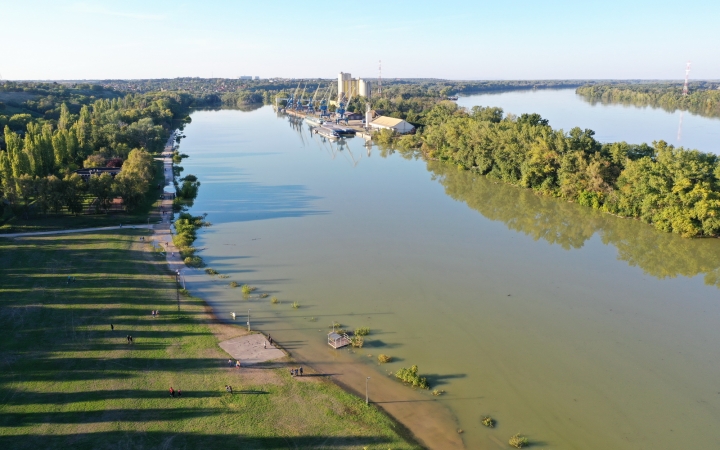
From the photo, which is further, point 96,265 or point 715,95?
point 715,95

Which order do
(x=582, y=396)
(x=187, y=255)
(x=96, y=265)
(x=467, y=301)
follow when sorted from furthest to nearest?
(x=187, y=255) < (x=96, y=265) < (x=467, y=301) < (x=582, y=396)

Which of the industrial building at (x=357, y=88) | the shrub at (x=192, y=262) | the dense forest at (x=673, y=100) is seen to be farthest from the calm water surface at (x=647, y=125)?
the shrub at (x=192, y=262)

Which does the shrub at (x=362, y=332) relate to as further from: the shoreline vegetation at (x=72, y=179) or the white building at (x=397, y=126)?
the white building at (x=397, y=126)

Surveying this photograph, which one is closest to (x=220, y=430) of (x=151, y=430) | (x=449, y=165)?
(x=151, y=430)

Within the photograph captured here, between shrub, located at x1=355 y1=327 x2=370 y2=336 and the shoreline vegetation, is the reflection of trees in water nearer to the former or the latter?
shrub, located at x1=355 y1=327 x2=370 y2=336

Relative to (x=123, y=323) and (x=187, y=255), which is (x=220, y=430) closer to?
(x=123, y=323)

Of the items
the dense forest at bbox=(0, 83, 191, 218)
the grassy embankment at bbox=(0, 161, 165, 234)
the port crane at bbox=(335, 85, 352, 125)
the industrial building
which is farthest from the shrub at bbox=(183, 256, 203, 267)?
the industrial building
